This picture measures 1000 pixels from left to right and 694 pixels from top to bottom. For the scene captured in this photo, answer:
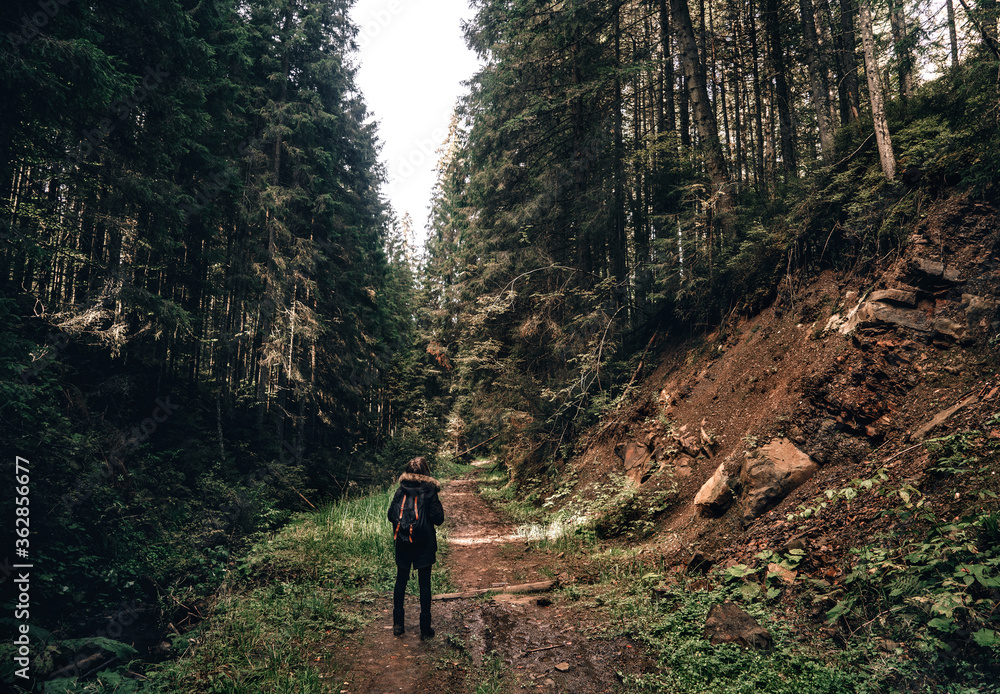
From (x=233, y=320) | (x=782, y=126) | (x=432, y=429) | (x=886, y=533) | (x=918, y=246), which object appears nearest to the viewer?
(x=886, y=533)

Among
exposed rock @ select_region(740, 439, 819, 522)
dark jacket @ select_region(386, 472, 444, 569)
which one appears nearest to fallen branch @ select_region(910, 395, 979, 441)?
exposed rock @ select_region(740, 439, 819, 522)

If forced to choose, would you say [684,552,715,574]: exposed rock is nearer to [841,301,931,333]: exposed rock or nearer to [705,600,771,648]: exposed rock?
[705,600,771,648]: exposed rock

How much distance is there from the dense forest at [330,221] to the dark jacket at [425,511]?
153 inches

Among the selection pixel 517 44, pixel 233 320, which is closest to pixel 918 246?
pixel 517 44

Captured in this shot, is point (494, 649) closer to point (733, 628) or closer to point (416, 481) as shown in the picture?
point (416, 481)

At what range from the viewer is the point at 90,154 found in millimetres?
8688

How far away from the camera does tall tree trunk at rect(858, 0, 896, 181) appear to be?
685cm

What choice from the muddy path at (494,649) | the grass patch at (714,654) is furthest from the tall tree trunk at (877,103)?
the muddy path at (494,649)

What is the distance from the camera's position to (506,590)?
661cm

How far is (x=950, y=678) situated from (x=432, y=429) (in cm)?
2200

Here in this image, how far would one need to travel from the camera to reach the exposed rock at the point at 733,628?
4.01 m

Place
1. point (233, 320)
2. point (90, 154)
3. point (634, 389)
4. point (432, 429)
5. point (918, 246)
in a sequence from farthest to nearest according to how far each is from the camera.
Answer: point (432, 429)
point (233, 320)
point (634, 389)
point (90, 154)
point (918, 246)

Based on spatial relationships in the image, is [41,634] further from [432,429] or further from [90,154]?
[432,429]

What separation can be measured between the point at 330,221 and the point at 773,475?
53.3ft
